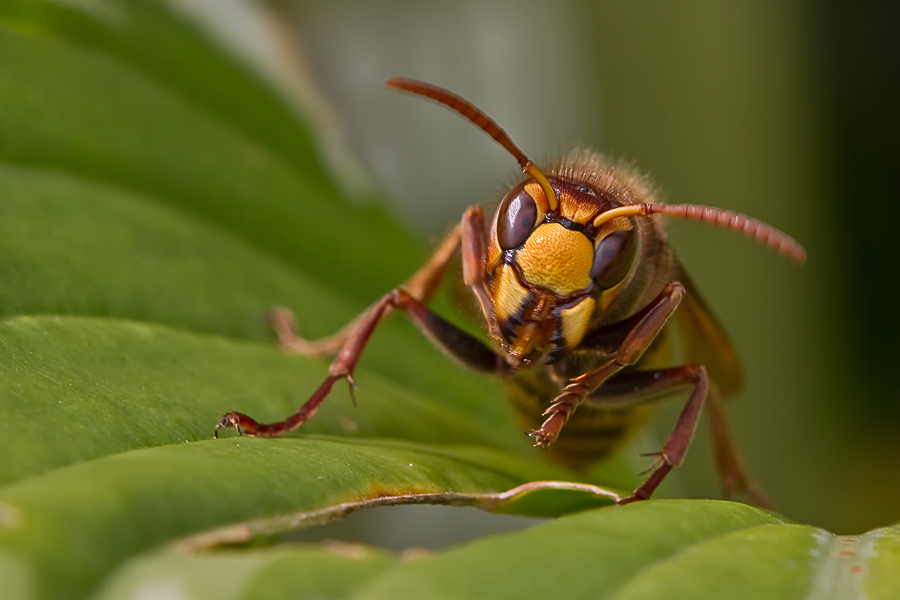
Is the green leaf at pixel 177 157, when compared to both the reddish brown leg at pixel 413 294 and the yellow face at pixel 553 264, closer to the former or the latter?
the reddish brown leg at pixel 413 294

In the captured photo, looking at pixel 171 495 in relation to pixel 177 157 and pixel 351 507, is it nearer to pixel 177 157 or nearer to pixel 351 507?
pixel 351 507

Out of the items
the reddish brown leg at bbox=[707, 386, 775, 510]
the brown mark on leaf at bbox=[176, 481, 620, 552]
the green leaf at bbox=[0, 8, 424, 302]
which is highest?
the green leaf at bbox=[0, 8, 424, 302]

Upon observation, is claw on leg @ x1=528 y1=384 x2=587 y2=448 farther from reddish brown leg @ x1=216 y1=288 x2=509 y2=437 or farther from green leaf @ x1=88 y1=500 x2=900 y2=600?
green leaf @ x1=88 y1=500 x2=900 y2=600

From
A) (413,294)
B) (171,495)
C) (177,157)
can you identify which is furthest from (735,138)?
(171,495)

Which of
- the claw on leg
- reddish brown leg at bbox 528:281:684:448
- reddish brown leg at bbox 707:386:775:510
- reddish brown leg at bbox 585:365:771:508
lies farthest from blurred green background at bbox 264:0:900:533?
the claw on leg

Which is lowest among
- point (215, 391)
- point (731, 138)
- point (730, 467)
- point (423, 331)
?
point (730, 467)

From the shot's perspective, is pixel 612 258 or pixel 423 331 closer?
pixel 612 258

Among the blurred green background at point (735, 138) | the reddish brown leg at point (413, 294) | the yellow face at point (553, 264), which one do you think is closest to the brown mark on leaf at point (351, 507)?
the yellow face at point (553, 264)
